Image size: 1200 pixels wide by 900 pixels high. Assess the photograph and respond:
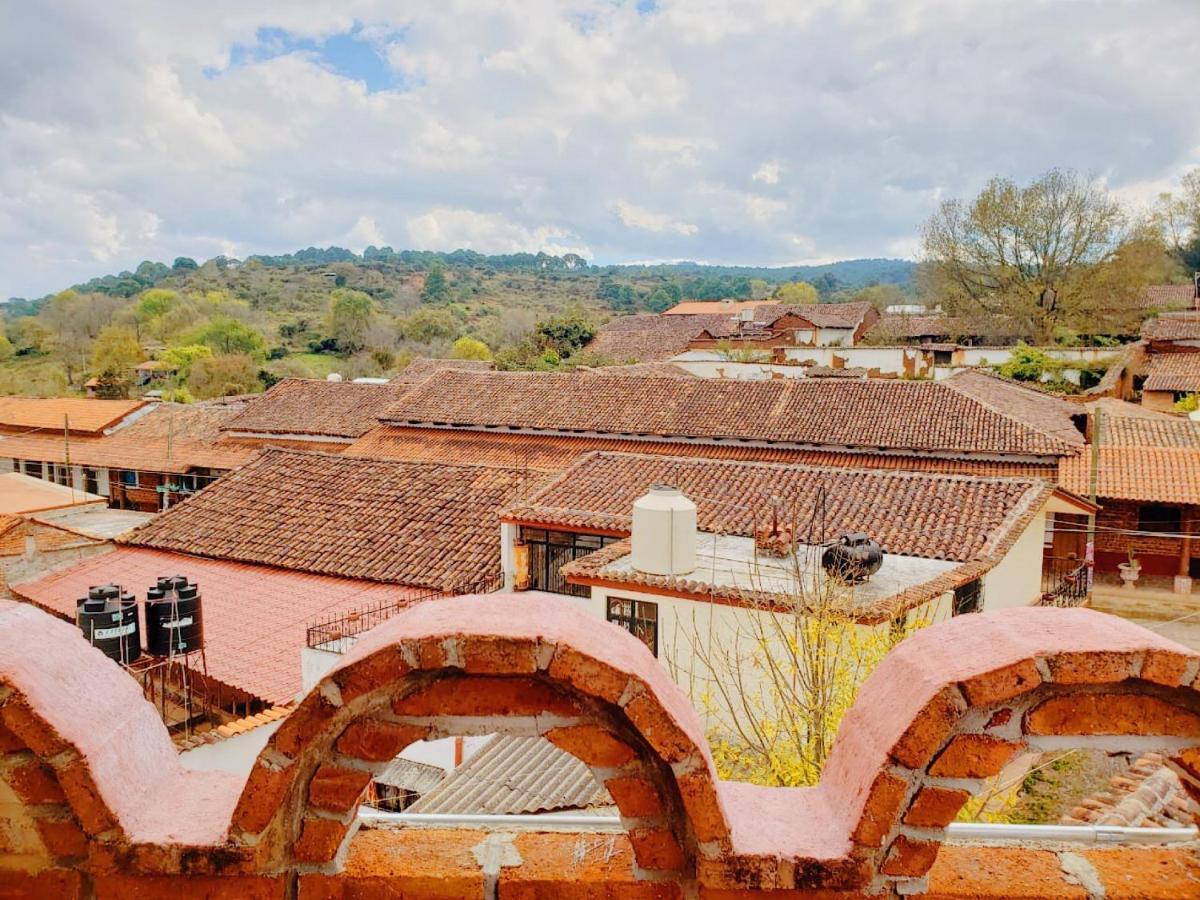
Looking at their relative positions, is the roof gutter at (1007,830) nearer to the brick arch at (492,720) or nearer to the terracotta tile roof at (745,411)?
the brick arch at (492,720)

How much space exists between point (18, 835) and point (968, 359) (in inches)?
1612

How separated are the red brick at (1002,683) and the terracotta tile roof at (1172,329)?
40455 millimetres

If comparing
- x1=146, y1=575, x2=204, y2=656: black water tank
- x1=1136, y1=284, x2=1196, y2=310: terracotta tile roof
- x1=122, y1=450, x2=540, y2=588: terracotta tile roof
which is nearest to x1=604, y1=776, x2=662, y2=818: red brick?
x1=146, y1=575, x2=204, y2=656: black water tank

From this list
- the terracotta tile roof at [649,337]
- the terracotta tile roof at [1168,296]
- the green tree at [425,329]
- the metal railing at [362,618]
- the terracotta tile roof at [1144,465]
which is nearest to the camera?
the metal railing at [362,618]

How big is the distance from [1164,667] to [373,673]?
1.90 m

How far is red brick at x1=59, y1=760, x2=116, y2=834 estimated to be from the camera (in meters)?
2.07

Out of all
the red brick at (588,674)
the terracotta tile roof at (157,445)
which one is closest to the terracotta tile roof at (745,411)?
the terracotta tile roof at (157,445)

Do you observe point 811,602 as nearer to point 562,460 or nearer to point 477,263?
point 562,460

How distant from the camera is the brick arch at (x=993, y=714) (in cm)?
192

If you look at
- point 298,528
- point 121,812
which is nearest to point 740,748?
point 121,812

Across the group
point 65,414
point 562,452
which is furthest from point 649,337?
point 65,414

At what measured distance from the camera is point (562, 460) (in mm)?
23266

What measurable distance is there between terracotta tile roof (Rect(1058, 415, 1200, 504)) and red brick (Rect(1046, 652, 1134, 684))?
66.0 ft

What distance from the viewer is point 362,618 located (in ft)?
41.4
